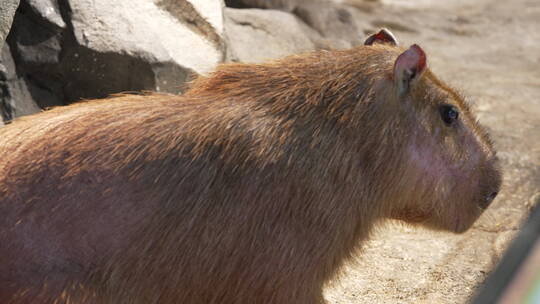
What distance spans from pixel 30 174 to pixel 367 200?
1.22 metres

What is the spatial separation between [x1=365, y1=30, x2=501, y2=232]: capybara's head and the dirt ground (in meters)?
0.26

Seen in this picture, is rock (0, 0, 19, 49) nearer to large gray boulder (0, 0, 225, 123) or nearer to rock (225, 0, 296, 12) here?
large gray boulder (0, 0, 225, 123)

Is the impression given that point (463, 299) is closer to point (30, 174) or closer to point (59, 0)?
point (30, 174)

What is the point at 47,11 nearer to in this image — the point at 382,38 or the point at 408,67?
the point at 382,38

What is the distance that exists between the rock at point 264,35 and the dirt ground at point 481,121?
4.73ft

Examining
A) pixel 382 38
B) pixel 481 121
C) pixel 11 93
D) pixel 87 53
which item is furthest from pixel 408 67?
pixel 481 121

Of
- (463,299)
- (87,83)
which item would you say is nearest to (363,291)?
(463,299)

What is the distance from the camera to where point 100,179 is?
253 cm

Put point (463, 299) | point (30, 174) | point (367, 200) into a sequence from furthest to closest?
point (463, 299) → point (367, 200) → point (30, 174)

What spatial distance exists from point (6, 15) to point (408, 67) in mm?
2232

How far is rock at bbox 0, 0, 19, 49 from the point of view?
3.80m

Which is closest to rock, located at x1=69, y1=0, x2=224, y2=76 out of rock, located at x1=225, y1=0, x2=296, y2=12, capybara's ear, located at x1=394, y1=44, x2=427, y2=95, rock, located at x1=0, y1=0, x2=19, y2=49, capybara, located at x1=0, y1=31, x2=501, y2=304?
rock, located at x1=0, y1=0, x2=19, y2=49

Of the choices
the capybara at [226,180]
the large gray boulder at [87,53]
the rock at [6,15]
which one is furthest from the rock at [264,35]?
the capybara at [226,180]

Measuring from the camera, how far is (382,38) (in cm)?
316
